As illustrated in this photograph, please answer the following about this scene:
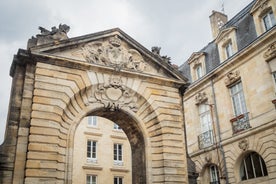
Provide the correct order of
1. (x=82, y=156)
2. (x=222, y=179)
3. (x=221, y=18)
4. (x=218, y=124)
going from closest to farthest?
(x=222, y=179) < (x=218, y=124) < (x=221, y=18) < (x=82, y=156)

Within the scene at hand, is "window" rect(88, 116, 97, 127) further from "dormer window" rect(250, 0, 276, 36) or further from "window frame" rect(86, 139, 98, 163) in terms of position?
"dormer window" rect(250, 0, 276, 36)

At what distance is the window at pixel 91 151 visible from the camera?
18.1 m

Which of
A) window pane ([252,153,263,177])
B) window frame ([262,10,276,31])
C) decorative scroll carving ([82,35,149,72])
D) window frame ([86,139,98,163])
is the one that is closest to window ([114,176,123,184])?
window frame ([86,139,98,163])

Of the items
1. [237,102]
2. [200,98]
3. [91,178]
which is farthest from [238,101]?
[91,178]

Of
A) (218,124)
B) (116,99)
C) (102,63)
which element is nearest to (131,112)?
(116,99)

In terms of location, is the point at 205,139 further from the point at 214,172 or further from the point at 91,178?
the point at 91,178

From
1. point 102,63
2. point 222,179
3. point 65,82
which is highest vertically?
point 102,63

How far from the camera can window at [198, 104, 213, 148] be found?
47.1 ft

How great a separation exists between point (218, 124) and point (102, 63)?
278 inches

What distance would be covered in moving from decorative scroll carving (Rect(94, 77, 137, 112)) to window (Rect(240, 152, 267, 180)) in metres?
5.76

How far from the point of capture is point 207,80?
14945 millimetres

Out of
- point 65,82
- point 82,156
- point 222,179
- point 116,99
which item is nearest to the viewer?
point 65,82

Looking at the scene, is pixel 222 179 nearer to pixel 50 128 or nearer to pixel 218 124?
pixel 218 124

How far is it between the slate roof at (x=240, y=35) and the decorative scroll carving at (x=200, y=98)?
3.89 feet
